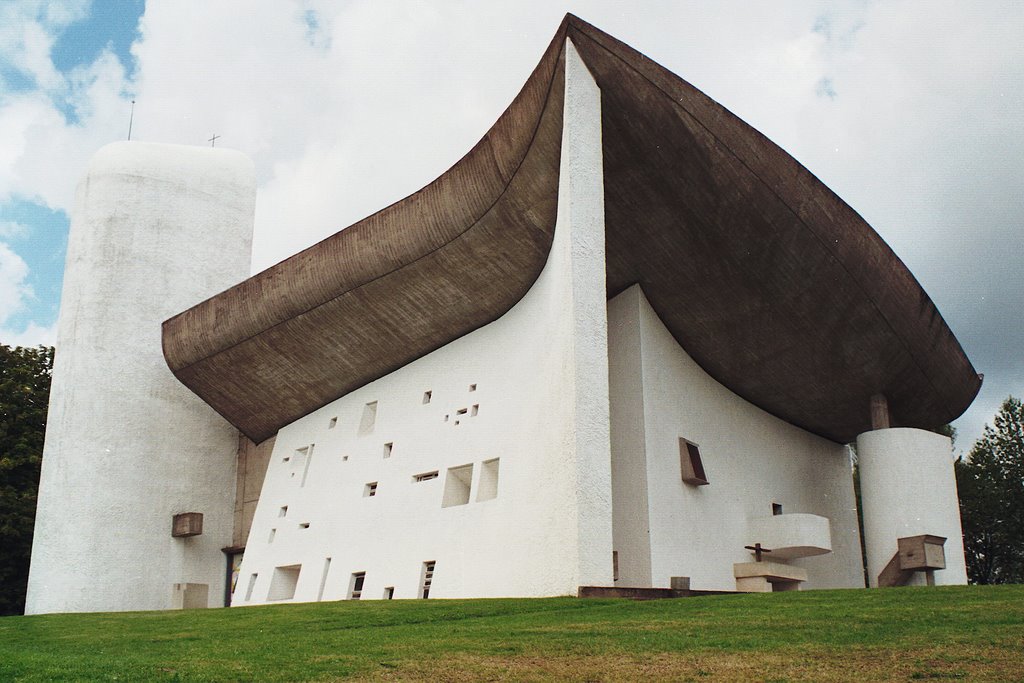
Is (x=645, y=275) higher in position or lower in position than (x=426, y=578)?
higher

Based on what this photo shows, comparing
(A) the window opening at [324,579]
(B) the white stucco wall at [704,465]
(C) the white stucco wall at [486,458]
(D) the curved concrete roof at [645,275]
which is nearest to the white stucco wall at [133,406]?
(D) the curved concrete roof at [645,275]

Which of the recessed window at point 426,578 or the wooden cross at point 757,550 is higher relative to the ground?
the wooden cross at point 757,550

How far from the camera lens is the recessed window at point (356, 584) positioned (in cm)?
1745

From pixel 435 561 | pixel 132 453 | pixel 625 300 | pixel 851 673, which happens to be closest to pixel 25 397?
pixel 132 453

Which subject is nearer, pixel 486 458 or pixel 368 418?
pixel 486 458

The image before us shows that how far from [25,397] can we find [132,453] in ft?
22.3

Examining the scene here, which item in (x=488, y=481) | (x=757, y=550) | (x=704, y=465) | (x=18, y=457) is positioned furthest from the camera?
(x=18, y=457)

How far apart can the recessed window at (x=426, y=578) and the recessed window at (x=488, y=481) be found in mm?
1467

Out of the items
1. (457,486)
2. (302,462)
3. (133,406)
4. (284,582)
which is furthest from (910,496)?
(133,406)

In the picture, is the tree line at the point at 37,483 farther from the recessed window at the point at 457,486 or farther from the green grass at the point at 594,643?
the green grass at the point at 594,643

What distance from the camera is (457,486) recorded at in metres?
16.5

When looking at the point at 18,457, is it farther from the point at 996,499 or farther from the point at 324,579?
the point at 996,499

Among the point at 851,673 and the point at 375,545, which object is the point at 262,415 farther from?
the point at 851,673

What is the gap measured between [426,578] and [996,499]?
22.1 meters
